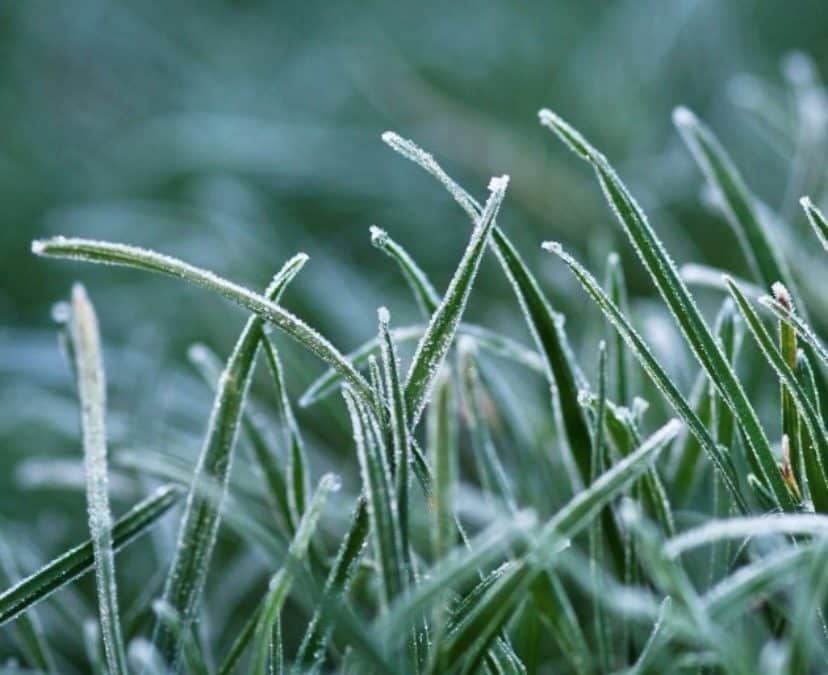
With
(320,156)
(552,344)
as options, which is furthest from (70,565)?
(320,156)

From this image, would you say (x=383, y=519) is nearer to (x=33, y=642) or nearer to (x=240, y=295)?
(x=240, y=295)

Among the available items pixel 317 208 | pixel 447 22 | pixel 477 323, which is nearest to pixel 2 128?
pixel 317 208

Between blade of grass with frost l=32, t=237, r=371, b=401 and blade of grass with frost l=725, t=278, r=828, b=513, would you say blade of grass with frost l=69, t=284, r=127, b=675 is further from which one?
blade of grass with frost l=725, t=278, r=828, b=513

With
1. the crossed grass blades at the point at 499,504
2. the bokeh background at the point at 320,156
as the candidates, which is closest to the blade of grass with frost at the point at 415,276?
the crossed grass blades at the point at 499,504

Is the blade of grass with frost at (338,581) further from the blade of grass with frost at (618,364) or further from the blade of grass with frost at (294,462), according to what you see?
the blade of grass with frost at (618,364)

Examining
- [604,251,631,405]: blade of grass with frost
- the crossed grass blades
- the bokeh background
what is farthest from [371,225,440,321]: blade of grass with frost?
the bokeh background

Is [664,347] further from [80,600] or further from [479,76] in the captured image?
[479,76]
